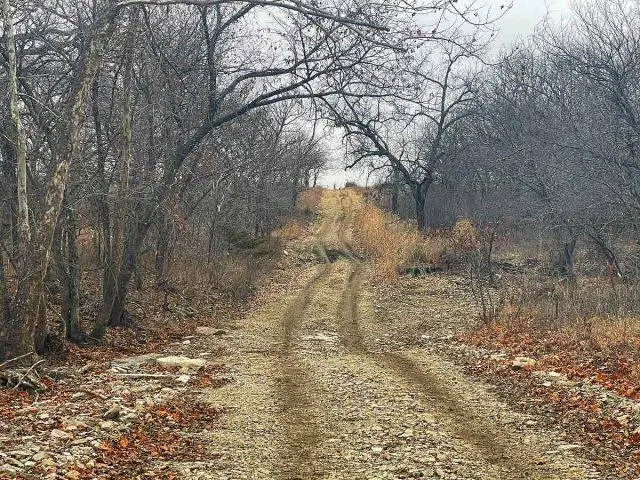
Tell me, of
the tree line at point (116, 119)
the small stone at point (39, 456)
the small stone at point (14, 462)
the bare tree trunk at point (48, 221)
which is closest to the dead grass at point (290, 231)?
the tree line at point (116, 119)

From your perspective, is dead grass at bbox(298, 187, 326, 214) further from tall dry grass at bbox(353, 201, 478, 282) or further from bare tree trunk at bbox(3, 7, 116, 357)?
bare tree trunk at bbox(3, 7, 116, 357)

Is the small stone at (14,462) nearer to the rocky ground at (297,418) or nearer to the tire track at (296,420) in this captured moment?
the rocky ground at (297,418)

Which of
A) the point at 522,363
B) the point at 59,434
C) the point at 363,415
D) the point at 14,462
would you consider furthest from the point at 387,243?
the point at 14,462

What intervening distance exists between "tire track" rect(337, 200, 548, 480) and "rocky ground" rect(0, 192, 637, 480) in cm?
3

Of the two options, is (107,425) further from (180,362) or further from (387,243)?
(387,243)

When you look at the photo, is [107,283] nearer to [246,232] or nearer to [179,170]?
→ [179,170]

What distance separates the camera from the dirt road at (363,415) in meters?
5.83

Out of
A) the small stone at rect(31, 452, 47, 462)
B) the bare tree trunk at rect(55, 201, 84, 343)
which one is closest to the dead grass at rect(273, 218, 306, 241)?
the bare tree trunk at rect(55, 201, 84, 343)

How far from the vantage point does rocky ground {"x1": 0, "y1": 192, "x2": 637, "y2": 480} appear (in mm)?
5691

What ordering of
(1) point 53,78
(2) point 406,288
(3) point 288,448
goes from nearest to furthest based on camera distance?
(3) point 288,448, (1) point 53,78, (2) point 406,288

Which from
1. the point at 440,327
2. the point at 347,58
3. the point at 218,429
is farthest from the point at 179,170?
the point at 218,429

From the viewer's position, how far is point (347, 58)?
1215 cm

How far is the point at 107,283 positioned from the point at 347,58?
6267 millimetres

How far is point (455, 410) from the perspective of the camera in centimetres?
779
